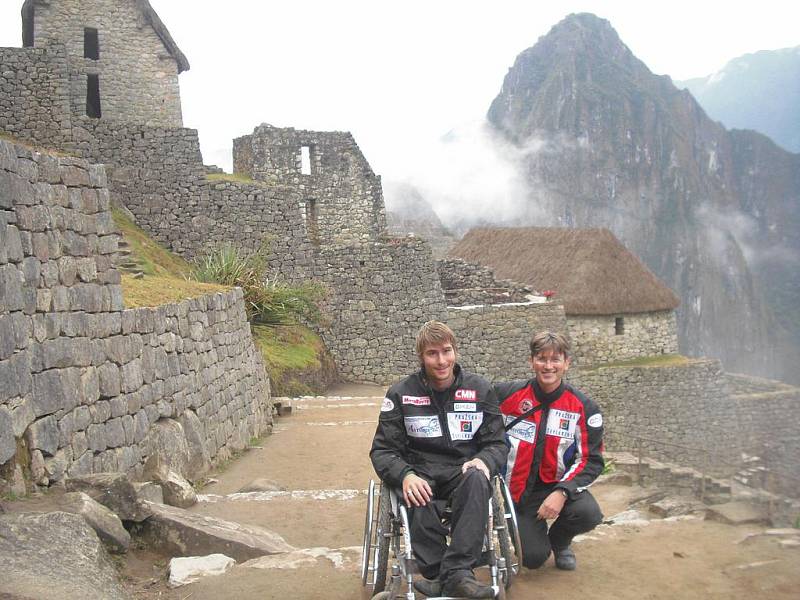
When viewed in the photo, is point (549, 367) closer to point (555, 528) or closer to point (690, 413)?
point (555, 528)

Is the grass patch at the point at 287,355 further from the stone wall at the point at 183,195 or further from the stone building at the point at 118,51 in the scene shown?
the stone building at the point at 118,51

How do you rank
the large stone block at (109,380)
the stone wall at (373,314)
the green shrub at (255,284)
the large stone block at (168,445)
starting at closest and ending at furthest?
1. the large stone block at (109,380)
2. the large stone block at (168,445)
3. the green shrub at (255,284)
4. the stone wall at (373,314)

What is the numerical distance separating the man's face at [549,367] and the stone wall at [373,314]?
12877 mm

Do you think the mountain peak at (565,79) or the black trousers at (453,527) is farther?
the mountain peak at (565,79)

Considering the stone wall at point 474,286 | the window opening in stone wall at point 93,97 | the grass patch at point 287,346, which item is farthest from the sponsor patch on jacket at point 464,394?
the window opening in stone wall at point 93,97

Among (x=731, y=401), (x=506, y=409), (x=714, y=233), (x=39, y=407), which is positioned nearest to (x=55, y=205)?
(x=39, y=407)

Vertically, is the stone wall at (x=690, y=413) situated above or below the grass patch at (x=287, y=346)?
below

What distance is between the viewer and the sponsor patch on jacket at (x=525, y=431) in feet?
15.8

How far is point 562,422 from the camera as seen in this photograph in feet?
15.7

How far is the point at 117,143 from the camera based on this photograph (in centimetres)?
1555

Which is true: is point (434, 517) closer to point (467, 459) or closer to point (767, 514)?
point (467, 459)

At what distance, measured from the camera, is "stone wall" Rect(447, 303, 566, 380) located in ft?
59.8

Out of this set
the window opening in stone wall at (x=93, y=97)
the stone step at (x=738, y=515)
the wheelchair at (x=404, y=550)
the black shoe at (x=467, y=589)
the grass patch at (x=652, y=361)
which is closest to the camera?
the black shoe at (x=467, y=589)

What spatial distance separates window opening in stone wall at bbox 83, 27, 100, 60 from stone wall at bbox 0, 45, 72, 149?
327cm
